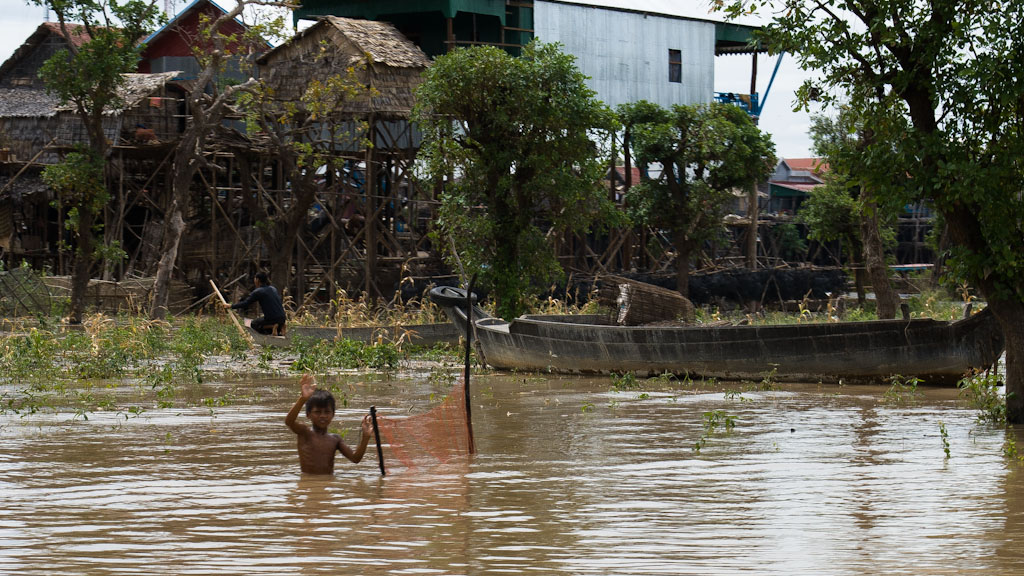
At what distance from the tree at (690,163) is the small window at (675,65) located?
4318 mm

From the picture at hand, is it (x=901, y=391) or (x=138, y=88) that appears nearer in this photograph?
(x=901, y=391)

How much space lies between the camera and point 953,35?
8.84 metres

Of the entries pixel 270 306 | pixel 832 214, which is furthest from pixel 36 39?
pixel 832 214

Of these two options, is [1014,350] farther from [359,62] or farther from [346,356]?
[359,62]

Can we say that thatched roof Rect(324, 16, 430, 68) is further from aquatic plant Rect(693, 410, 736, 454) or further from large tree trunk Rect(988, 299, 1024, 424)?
large tree trunk Rect(988, 299, 1024, 424)

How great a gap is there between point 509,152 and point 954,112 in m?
8.93

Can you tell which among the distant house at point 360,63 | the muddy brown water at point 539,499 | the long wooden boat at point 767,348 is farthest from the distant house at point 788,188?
the muddy brown water at point 539,499

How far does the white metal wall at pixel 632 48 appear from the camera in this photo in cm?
2722

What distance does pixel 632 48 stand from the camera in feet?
94.3

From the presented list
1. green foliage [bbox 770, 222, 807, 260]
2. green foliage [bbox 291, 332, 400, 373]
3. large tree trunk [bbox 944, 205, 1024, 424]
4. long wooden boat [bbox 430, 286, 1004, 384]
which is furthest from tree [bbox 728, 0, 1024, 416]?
green foliage [bbox 770, 222, 807, 260]

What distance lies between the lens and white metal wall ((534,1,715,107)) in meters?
27.2

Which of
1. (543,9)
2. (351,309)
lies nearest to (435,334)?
(351,309)

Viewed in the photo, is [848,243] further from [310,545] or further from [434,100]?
[310,545]

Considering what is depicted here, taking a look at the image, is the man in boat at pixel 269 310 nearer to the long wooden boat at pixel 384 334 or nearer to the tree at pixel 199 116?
the long wooden boat at pixel 384 334
